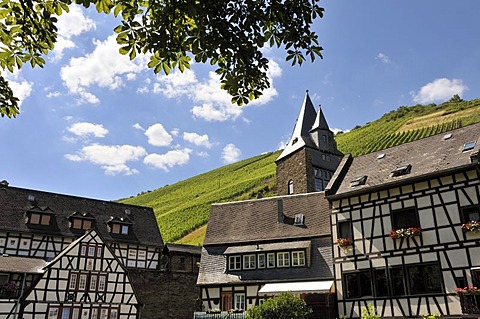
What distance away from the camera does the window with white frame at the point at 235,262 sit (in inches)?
1113

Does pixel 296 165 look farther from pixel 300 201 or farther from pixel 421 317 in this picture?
pixel 421 317

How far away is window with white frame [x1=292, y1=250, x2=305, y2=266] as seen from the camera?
26.2 meters

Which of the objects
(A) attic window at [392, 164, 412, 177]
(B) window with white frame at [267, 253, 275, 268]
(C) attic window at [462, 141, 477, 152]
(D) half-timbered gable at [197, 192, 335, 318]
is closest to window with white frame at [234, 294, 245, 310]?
(D) half-timbered gable at [197, 192, 335, 318]

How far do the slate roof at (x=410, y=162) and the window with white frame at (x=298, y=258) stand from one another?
13.5ft

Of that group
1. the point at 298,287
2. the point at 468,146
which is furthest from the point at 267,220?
the point at 468,146

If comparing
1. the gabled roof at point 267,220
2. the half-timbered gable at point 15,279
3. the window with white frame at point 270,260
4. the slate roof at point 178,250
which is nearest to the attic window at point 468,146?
the gabled roof at point 267,220

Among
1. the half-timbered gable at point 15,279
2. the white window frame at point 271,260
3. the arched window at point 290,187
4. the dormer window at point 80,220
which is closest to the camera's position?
the half-timbered gable at point 15,279

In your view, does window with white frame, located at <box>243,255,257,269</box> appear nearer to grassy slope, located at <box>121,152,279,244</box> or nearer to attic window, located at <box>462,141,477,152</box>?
attic window, located at <box>462,141,477,152</box>

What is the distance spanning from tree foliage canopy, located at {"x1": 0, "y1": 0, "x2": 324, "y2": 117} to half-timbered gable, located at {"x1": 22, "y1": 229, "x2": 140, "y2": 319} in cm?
2559

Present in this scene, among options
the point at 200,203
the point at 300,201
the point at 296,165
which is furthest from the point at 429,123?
the point at 300,201

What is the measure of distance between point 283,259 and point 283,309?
6021 millimetres

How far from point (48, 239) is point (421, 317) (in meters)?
25.3

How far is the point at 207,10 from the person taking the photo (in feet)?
16.1

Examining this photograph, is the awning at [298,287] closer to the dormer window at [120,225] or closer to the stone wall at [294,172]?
the dormer window at [120,225]
